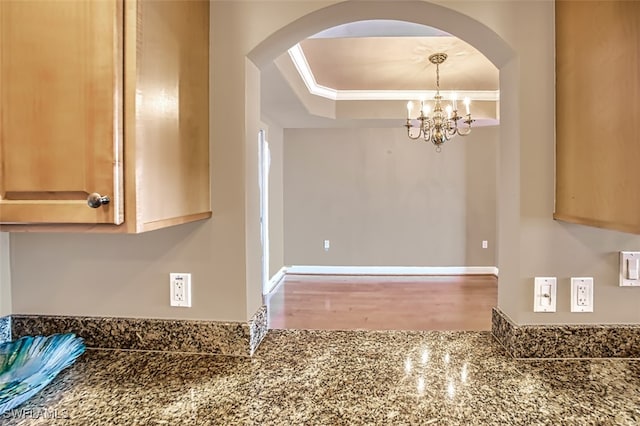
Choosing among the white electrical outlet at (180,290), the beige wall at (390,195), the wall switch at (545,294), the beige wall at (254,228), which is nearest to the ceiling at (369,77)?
the beige wall at (390,195)

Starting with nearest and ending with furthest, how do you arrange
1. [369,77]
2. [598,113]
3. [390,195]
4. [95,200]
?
[95,200]
[598,113]
[369,77]
[390,195]

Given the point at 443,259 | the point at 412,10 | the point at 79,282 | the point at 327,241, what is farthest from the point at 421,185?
the point at 79,282

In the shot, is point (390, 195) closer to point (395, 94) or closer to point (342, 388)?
point (395, 94)

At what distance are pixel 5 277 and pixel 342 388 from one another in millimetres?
1153

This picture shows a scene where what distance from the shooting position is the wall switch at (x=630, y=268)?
1.10 metres

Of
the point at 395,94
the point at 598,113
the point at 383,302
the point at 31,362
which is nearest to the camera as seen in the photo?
the point at 598,113

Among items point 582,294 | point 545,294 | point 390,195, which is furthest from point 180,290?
point 390,195

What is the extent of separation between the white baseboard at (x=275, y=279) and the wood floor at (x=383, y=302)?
70 millimetres

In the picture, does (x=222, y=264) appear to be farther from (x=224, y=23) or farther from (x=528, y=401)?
(x=528, y=401)

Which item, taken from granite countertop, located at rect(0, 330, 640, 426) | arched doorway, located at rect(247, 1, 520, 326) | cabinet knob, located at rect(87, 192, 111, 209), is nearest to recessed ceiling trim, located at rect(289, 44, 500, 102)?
arched doorway, located at rect(247, 1, 520, 326)

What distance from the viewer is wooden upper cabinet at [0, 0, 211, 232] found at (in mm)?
755

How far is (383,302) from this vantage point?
4.23 metres

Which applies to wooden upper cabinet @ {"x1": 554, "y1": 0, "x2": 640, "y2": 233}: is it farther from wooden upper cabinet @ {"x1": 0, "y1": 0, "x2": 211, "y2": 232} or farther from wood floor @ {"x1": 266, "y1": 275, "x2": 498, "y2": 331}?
wood floor @ {"x1": 266, "y1": 275, "x2": 498, "y2": 331}

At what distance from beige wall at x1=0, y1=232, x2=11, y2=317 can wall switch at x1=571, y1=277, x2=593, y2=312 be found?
5.93 feet
